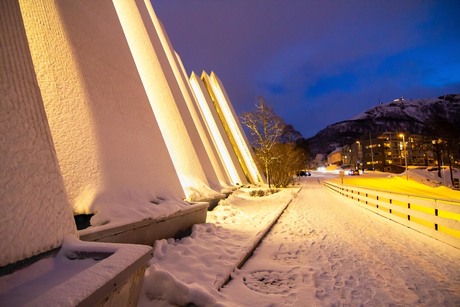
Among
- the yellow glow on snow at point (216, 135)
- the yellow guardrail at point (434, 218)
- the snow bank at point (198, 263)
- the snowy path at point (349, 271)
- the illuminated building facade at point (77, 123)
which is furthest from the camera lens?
the yellow glow on snow at point (216, 135)

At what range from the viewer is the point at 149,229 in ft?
14.2

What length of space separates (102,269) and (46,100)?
3955 millimetres

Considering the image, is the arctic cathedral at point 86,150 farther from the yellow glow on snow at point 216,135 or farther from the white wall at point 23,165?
the yellow glow on snow at point 216,135

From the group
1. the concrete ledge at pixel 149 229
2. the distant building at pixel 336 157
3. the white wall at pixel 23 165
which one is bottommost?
the distant building at pixel 336 157

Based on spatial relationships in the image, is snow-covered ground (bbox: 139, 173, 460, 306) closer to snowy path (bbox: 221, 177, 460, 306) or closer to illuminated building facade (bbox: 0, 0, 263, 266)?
snowy path (bbox: 221, 177, 460, 306)

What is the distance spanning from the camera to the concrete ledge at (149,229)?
3337 millimetres

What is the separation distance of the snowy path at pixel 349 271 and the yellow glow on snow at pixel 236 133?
21646mm

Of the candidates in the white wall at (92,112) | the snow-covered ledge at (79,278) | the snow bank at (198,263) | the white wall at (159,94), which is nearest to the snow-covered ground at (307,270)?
the snow bank at (198,263)

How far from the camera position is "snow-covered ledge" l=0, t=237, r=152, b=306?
1.38 meters

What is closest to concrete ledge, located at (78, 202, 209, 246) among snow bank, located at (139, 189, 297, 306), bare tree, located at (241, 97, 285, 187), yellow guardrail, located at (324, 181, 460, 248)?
snow bank, located at (139, 189, 297, 306)

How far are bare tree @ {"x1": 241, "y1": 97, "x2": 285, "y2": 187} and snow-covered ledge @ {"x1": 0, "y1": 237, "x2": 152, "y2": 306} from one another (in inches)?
808

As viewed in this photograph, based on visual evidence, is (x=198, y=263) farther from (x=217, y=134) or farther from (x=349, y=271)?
(x=217, y=134)

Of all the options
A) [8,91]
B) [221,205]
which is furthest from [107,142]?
[221,205]

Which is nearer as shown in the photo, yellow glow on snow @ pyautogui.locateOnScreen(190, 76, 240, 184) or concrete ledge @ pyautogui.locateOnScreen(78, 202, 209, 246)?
concrete ledge @ pyautogui.locateOnScreen(78, 202, 209, 246)
